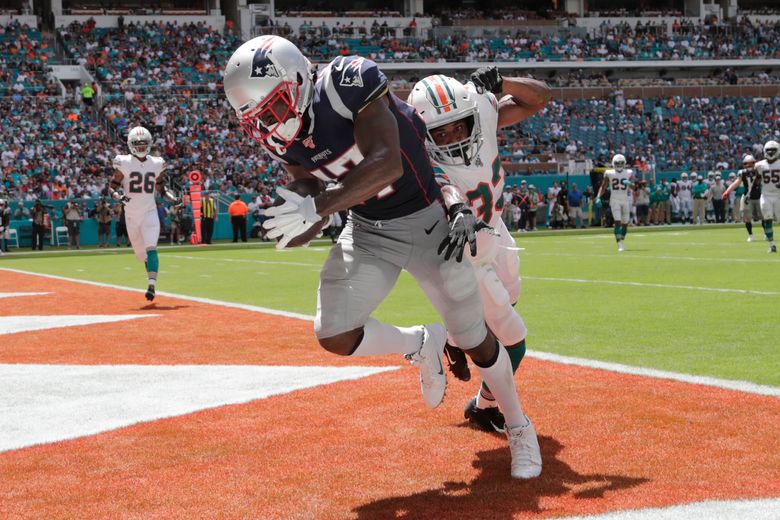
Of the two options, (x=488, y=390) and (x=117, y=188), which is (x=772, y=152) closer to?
(x=117, y=188)

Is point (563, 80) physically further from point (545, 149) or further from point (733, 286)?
point (733, 286)

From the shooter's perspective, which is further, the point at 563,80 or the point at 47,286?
the point at 563,80

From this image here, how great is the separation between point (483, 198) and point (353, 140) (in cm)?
110

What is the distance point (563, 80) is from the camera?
48781 mm

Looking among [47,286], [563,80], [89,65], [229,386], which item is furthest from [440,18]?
[229,386]

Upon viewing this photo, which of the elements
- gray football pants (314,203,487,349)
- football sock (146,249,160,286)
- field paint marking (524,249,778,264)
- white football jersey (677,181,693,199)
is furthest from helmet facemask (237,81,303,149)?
white football jersey (677,181,693,199)

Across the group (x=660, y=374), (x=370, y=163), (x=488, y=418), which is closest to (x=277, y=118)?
(x=370, y=163)

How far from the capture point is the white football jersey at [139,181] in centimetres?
1204

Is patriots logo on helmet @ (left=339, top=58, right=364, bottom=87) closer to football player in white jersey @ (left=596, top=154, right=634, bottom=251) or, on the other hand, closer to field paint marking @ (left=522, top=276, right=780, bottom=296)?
field paint marking @ (left=522, top=276, right=780, bottom=296)

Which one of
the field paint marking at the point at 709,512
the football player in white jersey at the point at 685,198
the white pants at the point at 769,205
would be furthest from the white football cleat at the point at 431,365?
the football player in white jersey at the point at 685,198

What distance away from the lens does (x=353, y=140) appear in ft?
12.3

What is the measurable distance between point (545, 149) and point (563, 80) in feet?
28.2

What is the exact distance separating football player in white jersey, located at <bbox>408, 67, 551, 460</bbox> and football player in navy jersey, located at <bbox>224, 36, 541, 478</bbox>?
1.45 ft

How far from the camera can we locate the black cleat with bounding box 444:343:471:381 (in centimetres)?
465
